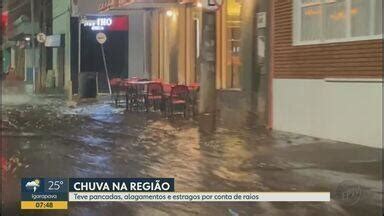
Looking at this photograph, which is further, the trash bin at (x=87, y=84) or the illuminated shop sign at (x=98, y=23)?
the trash bin at (x=87, y=84)

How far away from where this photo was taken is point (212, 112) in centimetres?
416

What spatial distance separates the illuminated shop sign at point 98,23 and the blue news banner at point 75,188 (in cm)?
87

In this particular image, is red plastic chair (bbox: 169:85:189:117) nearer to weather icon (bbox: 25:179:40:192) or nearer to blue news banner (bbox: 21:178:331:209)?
blue news banner (bbox: 21:178:331:209)

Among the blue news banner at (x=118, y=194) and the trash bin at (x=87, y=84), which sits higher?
the trash bin at (x=87, y=84)

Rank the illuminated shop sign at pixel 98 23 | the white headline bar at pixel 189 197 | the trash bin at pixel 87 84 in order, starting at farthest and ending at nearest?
1. the trash bin at pixel 87 84
2. the illuminated shop sign at pixel 98 23
3. the white headline bar at pixel 189 197

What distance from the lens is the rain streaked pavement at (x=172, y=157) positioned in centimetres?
388

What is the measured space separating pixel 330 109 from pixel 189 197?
102cm

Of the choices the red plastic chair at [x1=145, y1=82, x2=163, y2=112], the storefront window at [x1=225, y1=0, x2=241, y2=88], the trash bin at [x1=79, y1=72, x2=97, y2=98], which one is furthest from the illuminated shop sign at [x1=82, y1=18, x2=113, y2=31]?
the storefront window at [x1=225, y1=0, x2=241, y2=88]

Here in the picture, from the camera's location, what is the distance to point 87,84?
4.09 meters

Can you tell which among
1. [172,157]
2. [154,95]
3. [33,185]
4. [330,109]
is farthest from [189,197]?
[330,109]

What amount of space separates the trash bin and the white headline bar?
2.08ft

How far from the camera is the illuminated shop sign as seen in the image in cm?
394

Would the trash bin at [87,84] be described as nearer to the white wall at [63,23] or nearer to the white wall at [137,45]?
the white wall at [63,23]

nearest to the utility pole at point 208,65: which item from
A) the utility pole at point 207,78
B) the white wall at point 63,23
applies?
the utility pole at point 207,78
